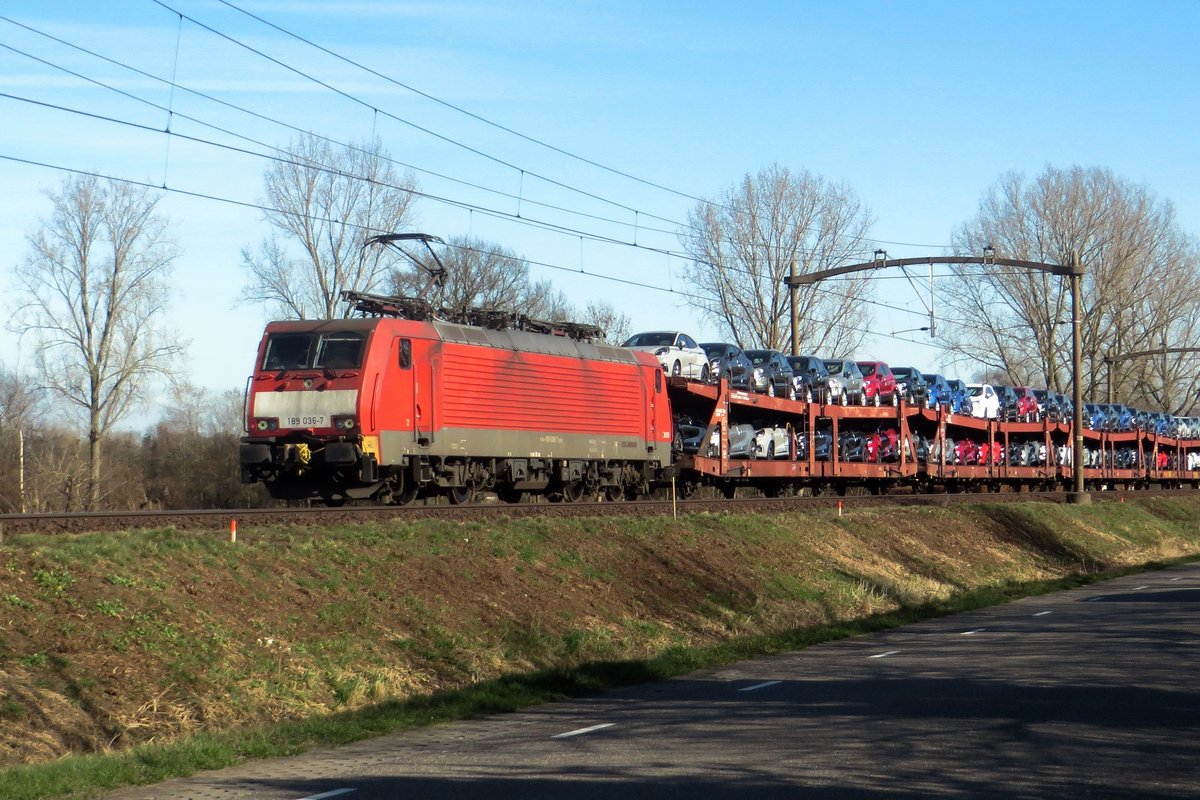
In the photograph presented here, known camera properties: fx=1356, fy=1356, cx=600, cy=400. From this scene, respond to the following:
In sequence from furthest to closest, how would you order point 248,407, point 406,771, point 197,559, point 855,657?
1. point 248,407
2. point 855,657
3. point 197,559
4. point 406,771

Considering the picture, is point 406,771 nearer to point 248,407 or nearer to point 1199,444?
point 248,407

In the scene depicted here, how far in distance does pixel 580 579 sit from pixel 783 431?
53.8 ft

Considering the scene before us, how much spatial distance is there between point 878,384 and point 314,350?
2091cm

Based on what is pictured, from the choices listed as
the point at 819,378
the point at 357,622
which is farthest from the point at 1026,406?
the point at 357,622

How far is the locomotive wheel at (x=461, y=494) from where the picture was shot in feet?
80.2

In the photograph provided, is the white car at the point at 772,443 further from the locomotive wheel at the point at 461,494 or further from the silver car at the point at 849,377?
the locomotive wheel at the point at 461,494

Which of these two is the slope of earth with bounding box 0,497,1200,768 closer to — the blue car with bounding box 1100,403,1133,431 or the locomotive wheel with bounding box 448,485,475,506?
the locomotive wheel with bounding box 448,485,475,506

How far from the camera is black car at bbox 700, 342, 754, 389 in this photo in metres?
31.6

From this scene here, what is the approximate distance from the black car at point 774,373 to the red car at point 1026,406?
16.7 metres

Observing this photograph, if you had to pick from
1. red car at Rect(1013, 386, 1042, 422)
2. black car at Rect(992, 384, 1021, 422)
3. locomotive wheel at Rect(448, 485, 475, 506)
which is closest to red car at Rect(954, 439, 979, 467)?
black car at Rect(992, 384, 1021, 422)

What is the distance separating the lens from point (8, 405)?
4684 centimetres

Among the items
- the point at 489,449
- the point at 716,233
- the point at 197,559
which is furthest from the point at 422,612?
the point at 716,233

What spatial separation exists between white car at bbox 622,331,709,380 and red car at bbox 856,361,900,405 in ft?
26.3

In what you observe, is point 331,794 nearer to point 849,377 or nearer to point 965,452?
point 849,377
